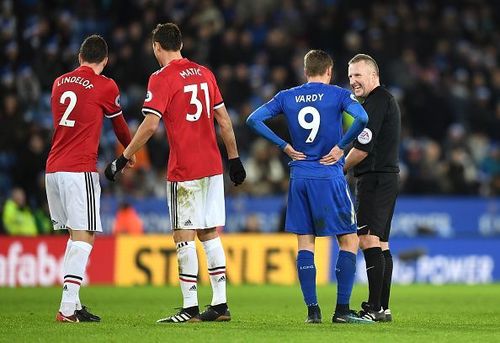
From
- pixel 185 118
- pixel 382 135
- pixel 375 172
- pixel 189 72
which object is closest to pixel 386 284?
pixel 375 172

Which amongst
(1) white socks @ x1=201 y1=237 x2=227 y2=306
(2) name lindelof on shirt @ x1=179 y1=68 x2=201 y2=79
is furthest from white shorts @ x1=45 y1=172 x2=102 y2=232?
(2) name lindelof on shirt @ x1=179 y1=68 x2=201 y2=79

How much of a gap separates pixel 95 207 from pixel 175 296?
18.9 feet

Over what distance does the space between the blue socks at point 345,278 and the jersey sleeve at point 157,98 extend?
2086 millimetres

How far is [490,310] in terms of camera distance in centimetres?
1323

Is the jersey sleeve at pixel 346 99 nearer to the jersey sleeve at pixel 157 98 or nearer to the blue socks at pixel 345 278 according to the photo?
the blue socks at pixel 345 278

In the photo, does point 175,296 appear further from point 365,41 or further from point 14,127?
point 365,41

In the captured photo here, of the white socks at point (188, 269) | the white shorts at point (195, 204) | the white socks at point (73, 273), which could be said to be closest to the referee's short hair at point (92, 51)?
the white shorts at point (195, 204)

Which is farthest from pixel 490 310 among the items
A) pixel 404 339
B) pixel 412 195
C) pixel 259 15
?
pixel 259 15

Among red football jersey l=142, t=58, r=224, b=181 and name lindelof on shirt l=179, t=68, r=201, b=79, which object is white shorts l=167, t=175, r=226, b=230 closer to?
red football jersey l=142, t=58, r=224, b=181

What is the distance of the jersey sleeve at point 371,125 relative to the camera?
10.9m

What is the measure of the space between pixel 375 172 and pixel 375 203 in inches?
11.8

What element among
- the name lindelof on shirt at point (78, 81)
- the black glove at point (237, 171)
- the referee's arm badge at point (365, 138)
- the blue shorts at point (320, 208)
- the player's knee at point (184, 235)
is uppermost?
the name lindelof on shirt at point (78, 81)

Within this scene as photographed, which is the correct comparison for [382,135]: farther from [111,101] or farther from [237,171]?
[111,101]

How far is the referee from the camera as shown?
10992mm
